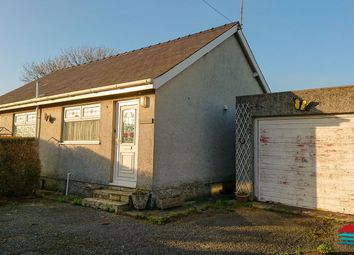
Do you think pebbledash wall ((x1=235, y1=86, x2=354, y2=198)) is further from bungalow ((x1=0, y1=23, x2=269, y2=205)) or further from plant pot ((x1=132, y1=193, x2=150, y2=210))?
plant pot ((x1=132, y1=193, x2=150, y2=210))

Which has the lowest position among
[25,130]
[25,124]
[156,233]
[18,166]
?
[156,233]

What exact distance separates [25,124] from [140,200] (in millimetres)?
7878

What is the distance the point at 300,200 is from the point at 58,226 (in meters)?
6.15

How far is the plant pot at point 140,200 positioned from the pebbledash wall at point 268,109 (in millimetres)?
3086

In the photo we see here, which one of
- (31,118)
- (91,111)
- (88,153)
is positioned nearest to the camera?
(88,153)

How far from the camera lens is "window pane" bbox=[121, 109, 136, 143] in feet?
29.6

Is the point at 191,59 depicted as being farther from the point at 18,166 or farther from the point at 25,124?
the point at 25,124

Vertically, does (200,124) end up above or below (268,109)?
below

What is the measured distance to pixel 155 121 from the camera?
8.34 meters

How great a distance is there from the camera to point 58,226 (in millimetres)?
6539

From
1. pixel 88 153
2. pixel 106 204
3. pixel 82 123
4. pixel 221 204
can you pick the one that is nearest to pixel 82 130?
pixel 82 123

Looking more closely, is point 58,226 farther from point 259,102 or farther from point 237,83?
point 237,83

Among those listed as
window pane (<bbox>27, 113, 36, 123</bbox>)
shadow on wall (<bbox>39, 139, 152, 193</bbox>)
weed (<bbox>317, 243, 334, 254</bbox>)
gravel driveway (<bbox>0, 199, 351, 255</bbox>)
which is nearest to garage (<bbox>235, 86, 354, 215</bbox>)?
gravel driveway (<bbox>0, 199, 351, 255</bbox>)

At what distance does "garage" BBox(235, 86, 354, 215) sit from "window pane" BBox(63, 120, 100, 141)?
448 cm
